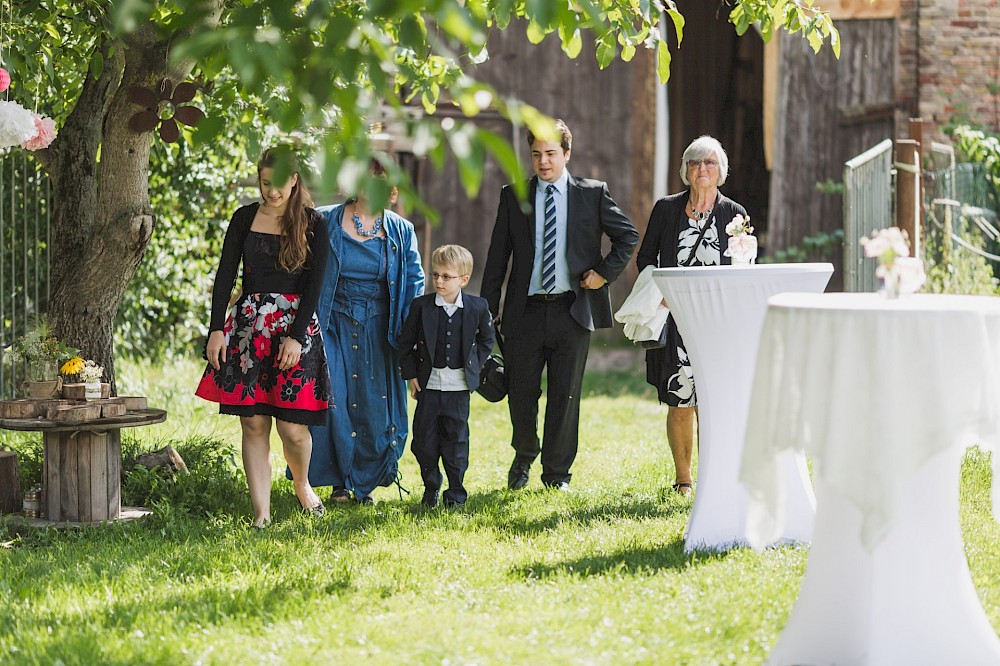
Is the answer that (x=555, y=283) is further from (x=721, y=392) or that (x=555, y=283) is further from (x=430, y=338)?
(x=721, y=392)

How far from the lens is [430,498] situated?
5582 millimetres

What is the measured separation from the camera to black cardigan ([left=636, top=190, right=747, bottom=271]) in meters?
5.48

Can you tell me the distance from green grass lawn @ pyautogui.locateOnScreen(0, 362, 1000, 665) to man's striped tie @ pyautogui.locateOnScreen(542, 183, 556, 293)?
3.39 feet

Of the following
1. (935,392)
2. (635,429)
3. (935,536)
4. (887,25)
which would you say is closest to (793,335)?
(935,392)

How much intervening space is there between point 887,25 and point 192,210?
6.27 meters

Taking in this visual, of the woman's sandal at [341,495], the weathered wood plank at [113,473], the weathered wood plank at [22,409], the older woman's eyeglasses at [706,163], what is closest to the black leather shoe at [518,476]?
the woman's sandal at [341,495]

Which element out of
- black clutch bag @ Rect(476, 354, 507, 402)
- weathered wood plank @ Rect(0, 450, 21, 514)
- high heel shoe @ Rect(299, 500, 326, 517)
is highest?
black clutch bag @ Rect(476, 354, 507, 402)

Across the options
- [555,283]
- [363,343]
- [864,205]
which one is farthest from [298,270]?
[864,205]

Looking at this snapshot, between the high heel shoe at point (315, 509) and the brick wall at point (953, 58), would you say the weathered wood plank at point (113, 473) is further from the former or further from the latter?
the brick wall at point (953, 58)

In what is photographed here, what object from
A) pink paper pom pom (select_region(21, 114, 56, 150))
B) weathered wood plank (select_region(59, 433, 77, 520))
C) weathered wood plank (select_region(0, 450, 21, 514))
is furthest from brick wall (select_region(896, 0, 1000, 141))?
weathered wood plank (select_region(0, 450, 21, 514))

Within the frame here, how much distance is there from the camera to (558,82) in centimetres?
1222

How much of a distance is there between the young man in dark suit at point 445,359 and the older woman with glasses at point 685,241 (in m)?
0.83

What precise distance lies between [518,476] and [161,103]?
8.14 ft

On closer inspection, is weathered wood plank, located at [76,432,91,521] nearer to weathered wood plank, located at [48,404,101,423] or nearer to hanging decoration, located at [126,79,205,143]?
→ weathered wood plank, located at [48,404,101,423]
